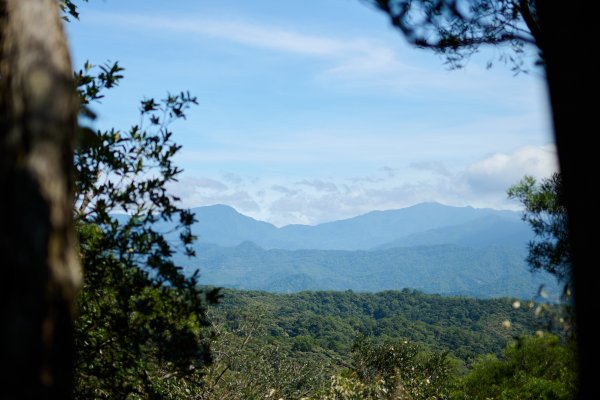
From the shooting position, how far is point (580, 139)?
2.84 metres

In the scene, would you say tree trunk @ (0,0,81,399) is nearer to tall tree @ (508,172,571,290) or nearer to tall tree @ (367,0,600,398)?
tall tree @ (367,0,600,398)

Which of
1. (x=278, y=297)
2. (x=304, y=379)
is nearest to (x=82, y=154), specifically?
(x=304, y=379)

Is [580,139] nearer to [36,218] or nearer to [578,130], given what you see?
[578,130]

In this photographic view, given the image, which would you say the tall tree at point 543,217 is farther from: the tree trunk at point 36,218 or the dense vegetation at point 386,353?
the tree trunk at point 36,218

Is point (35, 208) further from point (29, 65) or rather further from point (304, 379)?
point (304, 379)

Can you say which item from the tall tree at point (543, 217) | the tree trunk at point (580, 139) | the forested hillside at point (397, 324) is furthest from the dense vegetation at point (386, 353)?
the tree trunk at point (580, 139)

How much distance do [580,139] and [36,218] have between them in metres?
2.53

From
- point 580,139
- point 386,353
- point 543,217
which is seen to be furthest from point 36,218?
point 386,353

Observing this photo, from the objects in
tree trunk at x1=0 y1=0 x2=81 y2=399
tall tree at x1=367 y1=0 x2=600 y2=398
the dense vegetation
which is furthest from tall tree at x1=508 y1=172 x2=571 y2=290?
tree trunk at x1=0 y1=0 x2=81 y2=399

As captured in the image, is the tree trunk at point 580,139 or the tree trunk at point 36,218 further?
the tree trunk at point 580,139

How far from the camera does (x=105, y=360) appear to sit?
6121 millimetres

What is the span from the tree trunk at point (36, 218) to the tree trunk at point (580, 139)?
2318mm

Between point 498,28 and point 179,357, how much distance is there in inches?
242

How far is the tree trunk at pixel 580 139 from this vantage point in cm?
269
